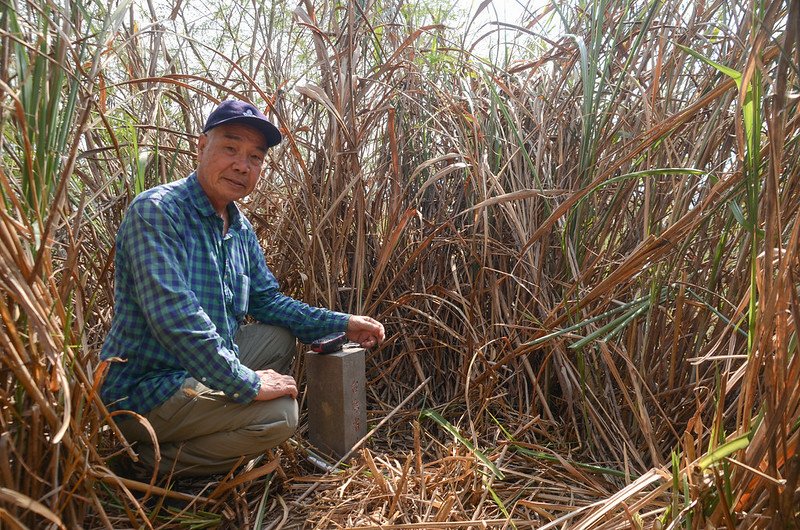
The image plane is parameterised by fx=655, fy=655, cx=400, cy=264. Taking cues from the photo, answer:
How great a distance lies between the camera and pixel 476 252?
2.24 meters

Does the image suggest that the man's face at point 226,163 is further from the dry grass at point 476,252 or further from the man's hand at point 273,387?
the man's hand at point 273,387

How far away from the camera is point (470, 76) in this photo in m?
2.54

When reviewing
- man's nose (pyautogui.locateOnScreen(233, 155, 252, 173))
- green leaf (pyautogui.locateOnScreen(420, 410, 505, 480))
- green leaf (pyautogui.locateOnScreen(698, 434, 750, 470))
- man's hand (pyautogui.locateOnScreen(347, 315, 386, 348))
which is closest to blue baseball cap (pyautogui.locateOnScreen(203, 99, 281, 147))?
man's nose (pyautogui.locateOnScreen(233, 155, 252, 173))

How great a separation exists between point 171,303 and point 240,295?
0.42m

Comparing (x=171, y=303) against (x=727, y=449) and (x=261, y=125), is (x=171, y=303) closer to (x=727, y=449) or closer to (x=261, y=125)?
(x=261, y=125)

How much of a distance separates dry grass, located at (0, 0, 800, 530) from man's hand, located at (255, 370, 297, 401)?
238 millimetres

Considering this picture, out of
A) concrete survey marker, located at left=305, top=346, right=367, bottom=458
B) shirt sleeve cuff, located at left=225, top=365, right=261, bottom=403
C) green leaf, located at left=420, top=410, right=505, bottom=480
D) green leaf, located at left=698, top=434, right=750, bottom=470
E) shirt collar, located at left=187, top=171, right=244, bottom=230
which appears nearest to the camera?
green leaf, located at left=698, top=434, right=750, bottom=470

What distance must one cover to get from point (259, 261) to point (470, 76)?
109 centimetres

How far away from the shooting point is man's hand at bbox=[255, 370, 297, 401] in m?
1.77

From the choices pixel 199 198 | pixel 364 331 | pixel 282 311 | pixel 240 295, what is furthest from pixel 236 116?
pixel 364 331

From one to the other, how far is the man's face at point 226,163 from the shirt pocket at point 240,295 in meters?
0.23

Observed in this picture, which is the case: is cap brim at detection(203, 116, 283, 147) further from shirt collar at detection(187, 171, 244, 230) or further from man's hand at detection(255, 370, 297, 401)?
man's hand at detection(255, 370, 297, 401)

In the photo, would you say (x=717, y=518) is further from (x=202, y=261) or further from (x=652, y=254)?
(x=202, y=261)

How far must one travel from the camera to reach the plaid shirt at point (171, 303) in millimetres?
1640
